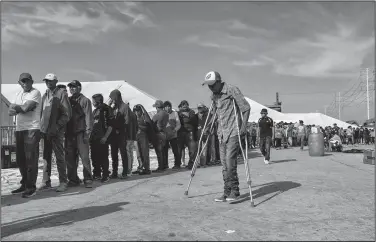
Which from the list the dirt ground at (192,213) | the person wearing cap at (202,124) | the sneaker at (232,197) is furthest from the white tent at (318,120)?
the sneaker at (232,197)

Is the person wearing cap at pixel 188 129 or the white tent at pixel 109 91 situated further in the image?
the white tent at pixel 109 91

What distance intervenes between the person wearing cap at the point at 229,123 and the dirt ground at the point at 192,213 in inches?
15.9

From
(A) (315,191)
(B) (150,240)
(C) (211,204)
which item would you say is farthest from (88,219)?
(A) (315,191)

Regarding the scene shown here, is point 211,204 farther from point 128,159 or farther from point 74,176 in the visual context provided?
point 128,159

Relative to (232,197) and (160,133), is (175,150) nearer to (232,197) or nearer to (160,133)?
(160,133)

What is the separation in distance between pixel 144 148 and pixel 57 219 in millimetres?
5355

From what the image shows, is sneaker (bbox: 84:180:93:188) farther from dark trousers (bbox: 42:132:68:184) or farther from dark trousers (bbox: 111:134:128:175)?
dark trousers (bbox: 111:134:128:175)

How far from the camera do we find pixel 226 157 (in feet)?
19.6

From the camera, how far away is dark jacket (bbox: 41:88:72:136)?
22.8 feet

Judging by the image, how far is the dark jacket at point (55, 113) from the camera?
6961mm

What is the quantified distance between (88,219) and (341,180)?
5825mm

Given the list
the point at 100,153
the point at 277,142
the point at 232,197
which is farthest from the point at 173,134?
the point at 277,142

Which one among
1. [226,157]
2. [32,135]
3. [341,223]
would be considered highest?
[32,135]

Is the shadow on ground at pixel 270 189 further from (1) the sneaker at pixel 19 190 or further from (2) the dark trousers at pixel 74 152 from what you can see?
(1) the sneaker at pixel 19 190
